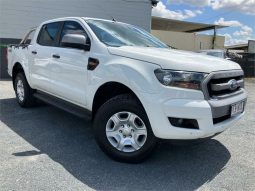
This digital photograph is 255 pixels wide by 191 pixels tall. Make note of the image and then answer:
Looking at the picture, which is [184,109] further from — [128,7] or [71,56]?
[128,7]

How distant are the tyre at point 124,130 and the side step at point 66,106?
1.42 ft

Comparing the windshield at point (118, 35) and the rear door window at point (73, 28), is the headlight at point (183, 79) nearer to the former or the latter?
the windshield at point (118, 35)

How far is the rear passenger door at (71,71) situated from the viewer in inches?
180

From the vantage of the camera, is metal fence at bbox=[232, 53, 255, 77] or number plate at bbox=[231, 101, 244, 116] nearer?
number plate at bbox=[231, 101, 244, 116]

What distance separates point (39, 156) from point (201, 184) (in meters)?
2.05

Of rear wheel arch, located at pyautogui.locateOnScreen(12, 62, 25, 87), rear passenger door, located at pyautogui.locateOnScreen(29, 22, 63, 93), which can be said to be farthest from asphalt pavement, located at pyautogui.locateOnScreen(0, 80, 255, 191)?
rear wheel arch, located at pyautogui.locateOnScreen(12, 62, 25, 87)

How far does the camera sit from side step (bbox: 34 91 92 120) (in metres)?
4.64

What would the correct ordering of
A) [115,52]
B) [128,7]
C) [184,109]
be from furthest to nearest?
[128,7] → [115,52] → [184,109]

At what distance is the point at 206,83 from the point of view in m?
3.56

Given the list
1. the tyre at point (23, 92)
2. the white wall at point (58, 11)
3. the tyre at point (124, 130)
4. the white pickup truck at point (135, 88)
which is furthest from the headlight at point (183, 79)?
the white wall at point (58, 11)

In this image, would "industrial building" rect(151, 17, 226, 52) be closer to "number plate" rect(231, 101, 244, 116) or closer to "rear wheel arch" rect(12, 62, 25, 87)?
"rear wheel arch" rect(12, 62, 25, 87)

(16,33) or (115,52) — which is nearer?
(115,52)

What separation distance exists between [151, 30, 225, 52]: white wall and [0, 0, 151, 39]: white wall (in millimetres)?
5838

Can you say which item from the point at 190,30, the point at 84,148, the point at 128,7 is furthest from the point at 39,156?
the point at 190,30
